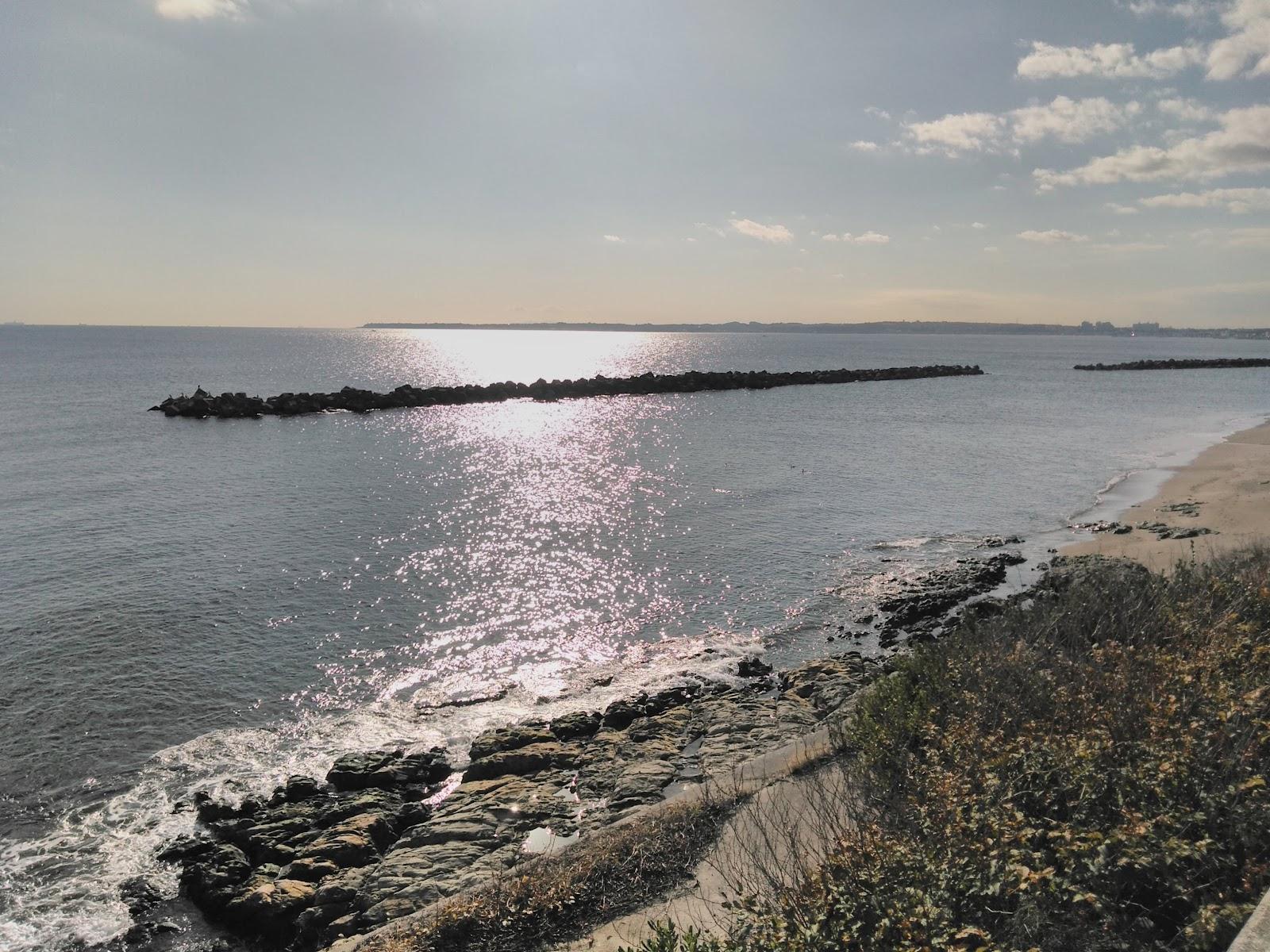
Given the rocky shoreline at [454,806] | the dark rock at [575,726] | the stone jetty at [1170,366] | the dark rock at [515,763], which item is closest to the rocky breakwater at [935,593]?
the rocky shoreline at [454,806]

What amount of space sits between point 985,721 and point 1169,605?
614cm

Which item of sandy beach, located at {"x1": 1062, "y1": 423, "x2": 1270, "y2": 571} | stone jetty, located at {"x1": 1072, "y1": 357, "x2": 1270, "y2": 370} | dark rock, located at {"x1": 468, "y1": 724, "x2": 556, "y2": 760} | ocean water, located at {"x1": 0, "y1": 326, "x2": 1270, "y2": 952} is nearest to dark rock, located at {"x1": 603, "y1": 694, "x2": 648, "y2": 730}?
ocean water, located at {"x1": 0, "y1": 326, "x2": 1270, "y2": 952}

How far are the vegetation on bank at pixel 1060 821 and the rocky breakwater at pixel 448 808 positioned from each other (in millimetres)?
4557

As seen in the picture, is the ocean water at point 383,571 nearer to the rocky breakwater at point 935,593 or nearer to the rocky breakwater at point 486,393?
the rocky breakwater at point 935,593

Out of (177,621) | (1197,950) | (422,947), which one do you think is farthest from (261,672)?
(1197,950)

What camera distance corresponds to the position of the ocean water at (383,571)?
48.6 ft

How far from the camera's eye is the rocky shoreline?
10.7 metres

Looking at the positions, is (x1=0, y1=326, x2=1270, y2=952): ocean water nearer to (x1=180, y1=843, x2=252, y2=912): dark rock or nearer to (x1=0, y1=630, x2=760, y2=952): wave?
(x1=0, y1=630, x2=760, y2=952): wave

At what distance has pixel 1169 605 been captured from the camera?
43.0 ft

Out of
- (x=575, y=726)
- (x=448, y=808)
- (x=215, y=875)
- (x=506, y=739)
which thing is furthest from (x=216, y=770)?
(x=575, y=726)

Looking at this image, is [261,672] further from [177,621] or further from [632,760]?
[632,760]

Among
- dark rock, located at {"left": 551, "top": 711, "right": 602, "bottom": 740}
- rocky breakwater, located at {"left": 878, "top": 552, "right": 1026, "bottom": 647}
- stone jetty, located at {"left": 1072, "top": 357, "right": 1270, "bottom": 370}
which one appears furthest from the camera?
stone jetty, located at {"left": 1072, "top": 357, "right": 1270, "bottom": 370}

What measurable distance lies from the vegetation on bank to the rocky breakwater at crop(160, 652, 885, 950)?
456 centimetres

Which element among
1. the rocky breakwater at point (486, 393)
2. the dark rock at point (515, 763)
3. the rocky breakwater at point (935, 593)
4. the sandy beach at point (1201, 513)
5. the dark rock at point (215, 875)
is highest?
the rocky breakwater at point (486, 393)
